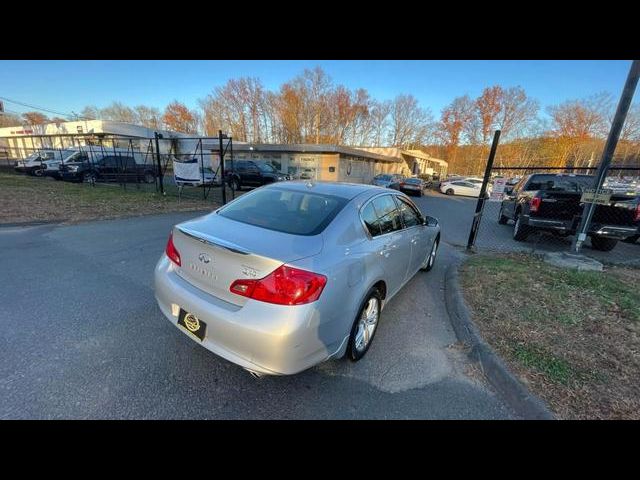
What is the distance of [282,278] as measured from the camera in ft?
6.05

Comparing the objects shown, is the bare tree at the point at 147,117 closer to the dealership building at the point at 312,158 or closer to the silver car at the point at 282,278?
the dealership building at the point at 312,158

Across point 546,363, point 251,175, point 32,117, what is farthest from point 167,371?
point 32,117

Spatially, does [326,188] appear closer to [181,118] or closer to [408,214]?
[408,214]

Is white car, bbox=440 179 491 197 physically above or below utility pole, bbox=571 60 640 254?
below

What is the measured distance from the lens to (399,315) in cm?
349

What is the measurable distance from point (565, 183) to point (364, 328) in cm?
783

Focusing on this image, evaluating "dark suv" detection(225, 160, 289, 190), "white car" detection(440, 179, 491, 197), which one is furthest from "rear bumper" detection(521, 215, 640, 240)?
"white car" detection(440, 179, 491, 197)

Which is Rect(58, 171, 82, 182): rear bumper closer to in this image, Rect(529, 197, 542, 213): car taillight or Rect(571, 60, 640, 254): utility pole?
Rect(529, 197, 542, 213): car taillight

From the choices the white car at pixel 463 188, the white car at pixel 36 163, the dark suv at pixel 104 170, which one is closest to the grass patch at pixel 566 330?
the dark suv at pixel 104 170

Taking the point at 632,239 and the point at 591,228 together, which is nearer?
the point at 591,228

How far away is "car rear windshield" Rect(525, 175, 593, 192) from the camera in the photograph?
275 inches

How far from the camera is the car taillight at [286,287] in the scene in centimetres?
184
